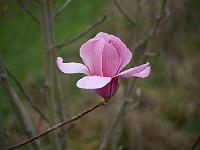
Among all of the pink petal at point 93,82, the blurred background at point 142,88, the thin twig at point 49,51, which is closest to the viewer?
the pink petal at point 93,82

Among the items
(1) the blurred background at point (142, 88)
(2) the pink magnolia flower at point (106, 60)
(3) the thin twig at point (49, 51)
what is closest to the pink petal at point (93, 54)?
(2) the pink magnolia flower at point (106, 60)

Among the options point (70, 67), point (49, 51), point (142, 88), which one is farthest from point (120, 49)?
point (142, 88)

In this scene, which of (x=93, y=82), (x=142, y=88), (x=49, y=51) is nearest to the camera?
(x=93, y=82)

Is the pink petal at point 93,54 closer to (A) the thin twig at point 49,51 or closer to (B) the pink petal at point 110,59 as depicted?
(B) the pink petal at point 110,59

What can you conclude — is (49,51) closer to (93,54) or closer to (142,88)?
(93,54)

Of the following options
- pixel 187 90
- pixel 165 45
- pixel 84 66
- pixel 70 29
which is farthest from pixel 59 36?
pixel 84 66

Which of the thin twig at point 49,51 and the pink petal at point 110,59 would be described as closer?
the pink petal at point 110,59

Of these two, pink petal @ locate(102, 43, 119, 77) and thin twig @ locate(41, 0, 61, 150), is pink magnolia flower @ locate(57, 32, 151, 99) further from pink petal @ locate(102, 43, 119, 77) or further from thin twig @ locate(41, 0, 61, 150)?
thin twig @ locate(41, 0, 61, 150)
